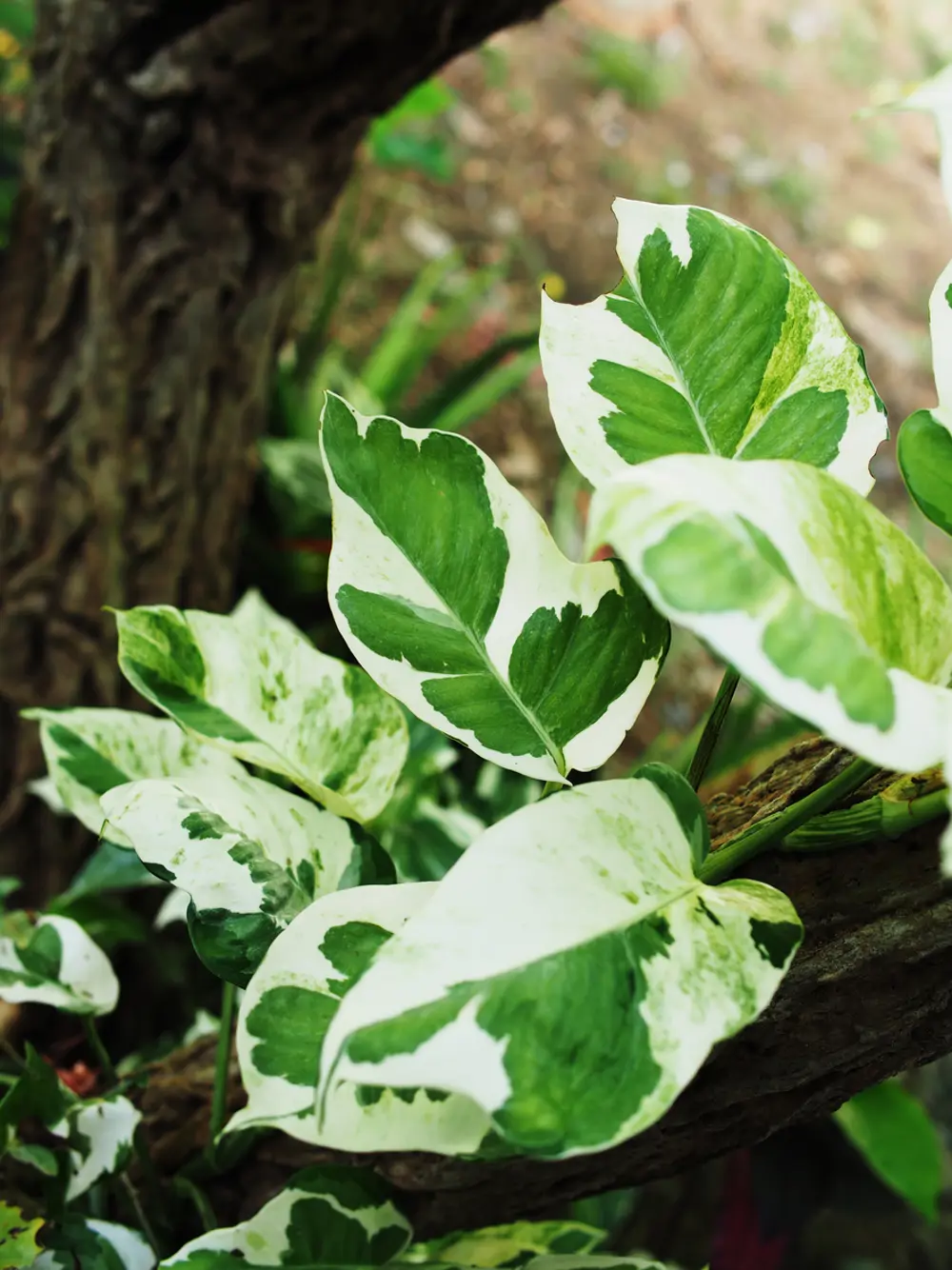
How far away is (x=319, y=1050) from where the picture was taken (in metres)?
0.32

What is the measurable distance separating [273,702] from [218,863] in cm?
11

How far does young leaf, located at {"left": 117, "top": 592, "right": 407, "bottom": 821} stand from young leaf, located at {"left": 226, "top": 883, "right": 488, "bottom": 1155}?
0.34 ft

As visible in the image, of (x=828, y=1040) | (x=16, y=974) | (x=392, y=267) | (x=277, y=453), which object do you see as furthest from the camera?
(x=392, y=267)

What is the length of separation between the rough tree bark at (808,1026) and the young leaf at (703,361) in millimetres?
120

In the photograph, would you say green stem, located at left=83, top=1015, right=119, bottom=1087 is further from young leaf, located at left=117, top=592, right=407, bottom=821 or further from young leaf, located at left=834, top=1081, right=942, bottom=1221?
young leaf, located at left=834, top=1081, right=942, bottom=1221

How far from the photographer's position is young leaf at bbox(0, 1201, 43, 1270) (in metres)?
0.41

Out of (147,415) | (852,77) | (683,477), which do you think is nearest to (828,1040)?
(683,477)

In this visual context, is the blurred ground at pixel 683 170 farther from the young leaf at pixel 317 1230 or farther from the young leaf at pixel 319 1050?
the young leaf at pixel 319 1050

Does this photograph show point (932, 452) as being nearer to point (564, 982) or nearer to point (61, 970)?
point (564, 982)

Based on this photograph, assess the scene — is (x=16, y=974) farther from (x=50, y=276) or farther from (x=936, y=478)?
(x=50, y=276)

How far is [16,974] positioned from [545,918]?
1.17 feet

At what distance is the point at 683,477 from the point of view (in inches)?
9.1

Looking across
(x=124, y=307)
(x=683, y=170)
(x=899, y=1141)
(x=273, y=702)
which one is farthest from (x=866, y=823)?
(x=683, y=170)

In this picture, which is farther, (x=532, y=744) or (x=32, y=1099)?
(x=32, y=1099)
